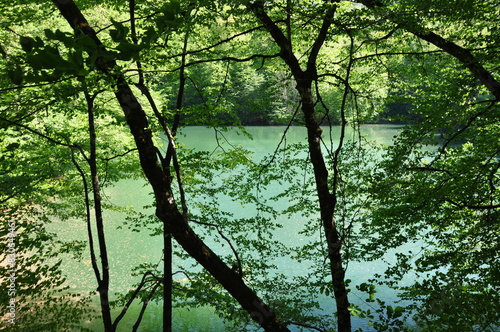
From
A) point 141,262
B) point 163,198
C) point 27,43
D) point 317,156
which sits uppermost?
point 27,43

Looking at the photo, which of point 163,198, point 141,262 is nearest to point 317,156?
point 163,198

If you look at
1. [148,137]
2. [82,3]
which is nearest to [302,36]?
[82,3]

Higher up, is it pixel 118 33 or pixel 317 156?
pixel 118 33

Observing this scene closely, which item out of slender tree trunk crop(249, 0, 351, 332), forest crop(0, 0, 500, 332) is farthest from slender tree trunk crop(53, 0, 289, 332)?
slender tree trunk crop(249, 0, 351, 332)

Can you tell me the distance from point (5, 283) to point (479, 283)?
226 inches

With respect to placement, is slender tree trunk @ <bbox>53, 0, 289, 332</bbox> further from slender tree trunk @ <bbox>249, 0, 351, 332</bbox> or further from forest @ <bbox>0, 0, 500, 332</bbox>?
slender tree trunk @ <bbox>249, 0, 351, 332</bbox>

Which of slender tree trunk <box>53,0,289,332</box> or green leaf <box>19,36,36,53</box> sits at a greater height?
green leaf <box>19,36,36,53</box>

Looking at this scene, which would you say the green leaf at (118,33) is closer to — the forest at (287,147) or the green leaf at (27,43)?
the forest at (287,147)

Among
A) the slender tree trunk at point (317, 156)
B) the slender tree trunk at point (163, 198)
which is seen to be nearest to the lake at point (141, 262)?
the slender tree trunk at point (317, 156)

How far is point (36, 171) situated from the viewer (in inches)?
257

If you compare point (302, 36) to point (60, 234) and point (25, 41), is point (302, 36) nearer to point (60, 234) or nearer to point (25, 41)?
point (25, 41)

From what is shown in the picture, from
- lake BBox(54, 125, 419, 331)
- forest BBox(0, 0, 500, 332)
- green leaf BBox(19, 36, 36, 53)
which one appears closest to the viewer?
green leaf BBox(19, 36, 36, 53)

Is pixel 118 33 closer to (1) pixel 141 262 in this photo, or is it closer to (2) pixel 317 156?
(2) pixel 317 156

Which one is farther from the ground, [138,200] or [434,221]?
[434,221]
